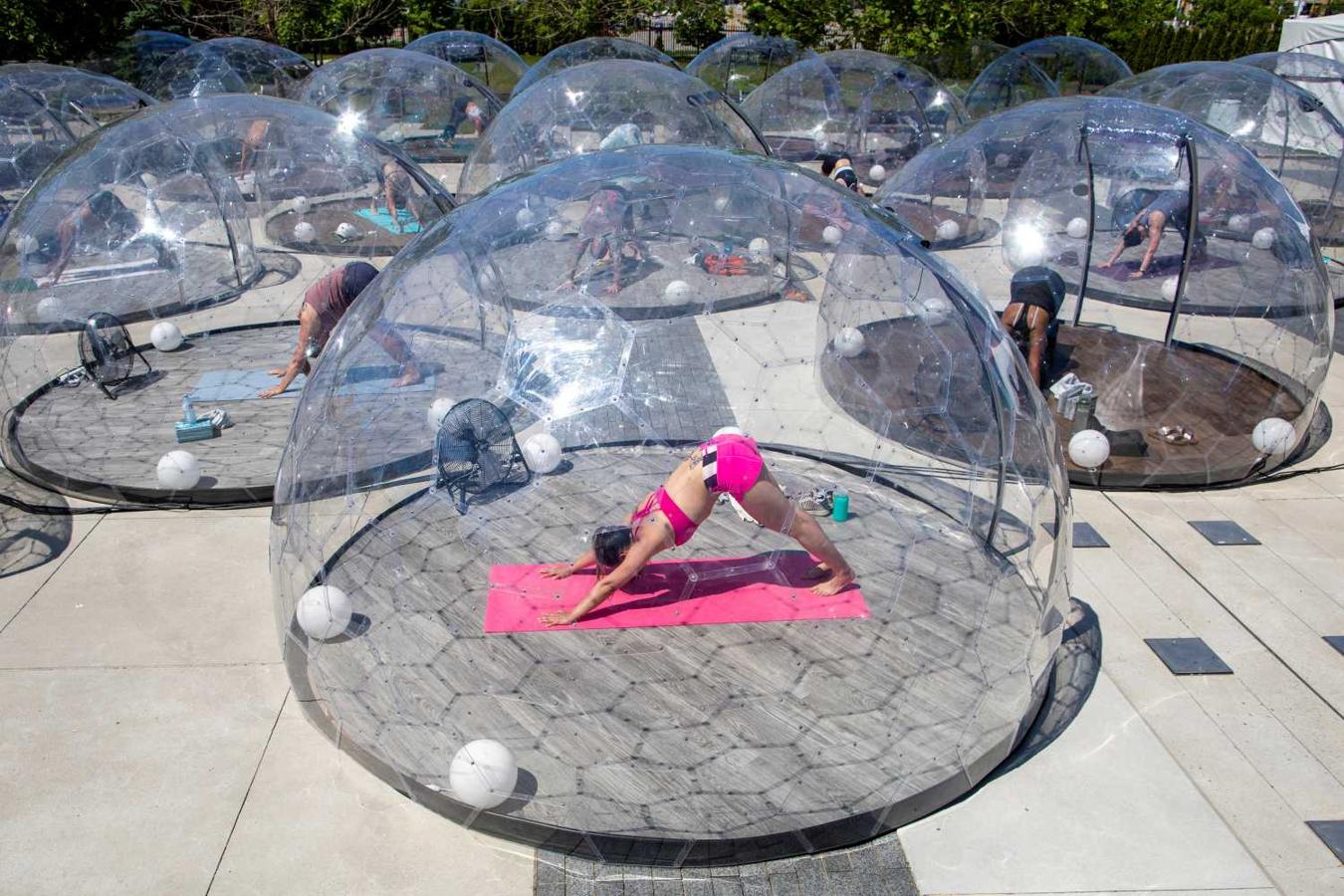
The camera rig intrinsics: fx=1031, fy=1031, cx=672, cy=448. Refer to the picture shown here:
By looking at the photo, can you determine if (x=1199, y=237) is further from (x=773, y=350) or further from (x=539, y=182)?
(x=539, y=182)

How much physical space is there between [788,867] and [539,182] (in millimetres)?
3388

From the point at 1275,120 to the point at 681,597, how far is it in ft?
42.4

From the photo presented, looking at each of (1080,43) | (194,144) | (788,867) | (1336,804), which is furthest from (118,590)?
(1080,43)

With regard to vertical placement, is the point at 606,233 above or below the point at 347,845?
above

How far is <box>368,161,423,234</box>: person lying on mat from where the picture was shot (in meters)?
8.90

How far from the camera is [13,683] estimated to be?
185 inches

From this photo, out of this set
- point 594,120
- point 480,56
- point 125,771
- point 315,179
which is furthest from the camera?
point 480,56

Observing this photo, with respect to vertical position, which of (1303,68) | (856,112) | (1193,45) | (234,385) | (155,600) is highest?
(155,600)

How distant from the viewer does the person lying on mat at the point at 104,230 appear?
7.55m

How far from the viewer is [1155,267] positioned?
8.05 metres

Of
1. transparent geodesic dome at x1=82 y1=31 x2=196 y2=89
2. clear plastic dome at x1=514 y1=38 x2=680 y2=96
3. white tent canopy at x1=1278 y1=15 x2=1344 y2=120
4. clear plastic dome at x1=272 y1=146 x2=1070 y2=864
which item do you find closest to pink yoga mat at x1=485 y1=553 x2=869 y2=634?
clear plastic dome at x1=272 y1=146 x2=1070 y2=864

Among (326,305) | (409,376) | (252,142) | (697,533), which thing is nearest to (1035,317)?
(697,533)

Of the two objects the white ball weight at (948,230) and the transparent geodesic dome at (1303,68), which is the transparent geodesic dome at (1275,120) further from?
the white ball weight at (948,230)

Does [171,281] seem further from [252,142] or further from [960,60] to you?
[960,60]
